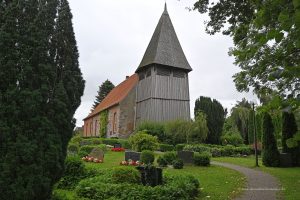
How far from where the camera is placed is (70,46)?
7125mm

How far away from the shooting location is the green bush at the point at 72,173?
11814mm

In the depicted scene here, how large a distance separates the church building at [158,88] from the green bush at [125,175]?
2682 cm

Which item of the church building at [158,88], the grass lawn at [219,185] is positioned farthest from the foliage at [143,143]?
the church building at [158,88]

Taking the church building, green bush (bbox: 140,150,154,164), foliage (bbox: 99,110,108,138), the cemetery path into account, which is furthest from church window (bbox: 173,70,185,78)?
the cemetery path

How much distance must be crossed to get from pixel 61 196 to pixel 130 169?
365 centimetres

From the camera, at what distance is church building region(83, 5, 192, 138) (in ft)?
126

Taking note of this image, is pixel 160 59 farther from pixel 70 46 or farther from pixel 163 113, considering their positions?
pixel 70 46

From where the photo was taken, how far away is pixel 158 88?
126ft

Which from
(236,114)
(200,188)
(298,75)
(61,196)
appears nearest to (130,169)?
(200,188)

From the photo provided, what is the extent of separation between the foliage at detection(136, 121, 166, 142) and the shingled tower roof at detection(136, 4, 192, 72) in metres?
6.91

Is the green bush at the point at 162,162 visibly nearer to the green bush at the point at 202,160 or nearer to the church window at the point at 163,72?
the green bush at the point at 202,160

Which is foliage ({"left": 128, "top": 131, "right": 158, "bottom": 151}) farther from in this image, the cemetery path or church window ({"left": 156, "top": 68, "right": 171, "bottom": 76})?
church window ({"left": 156, "top": 68, "right": 171, "bottom": 76})

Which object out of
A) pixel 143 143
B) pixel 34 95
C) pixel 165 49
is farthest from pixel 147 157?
pixel 165 49

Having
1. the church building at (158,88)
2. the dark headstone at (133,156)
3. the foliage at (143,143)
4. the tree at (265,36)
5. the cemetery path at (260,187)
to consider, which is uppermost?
the church building at (158,88)
